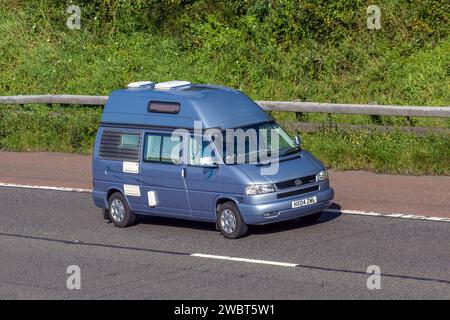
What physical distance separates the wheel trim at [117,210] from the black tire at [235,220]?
1.96 m

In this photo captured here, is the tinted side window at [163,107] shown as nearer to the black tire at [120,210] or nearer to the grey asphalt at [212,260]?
the black tire at [120,210]

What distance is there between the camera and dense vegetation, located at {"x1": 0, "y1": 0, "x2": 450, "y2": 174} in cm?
2530

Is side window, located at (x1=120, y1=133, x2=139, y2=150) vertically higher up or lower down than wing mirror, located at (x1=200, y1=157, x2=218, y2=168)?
higher up

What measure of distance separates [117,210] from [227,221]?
221 centimetres

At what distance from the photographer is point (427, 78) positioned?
83.3 ft

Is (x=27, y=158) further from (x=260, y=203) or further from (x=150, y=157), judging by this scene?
(x=260, y=203)

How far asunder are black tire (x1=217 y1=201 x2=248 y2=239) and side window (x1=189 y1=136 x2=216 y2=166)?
0.70 metres

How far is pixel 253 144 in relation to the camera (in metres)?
17.2

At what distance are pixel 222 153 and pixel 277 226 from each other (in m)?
1.62

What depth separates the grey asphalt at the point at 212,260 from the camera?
13797 mm

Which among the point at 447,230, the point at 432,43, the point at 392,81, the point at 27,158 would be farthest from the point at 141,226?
the point at 432,43

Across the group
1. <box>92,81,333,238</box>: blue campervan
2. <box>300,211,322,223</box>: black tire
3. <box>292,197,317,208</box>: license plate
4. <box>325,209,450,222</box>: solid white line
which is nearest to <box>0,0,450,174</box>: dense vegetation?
<box>325,209,450,222</box>: solid white line
